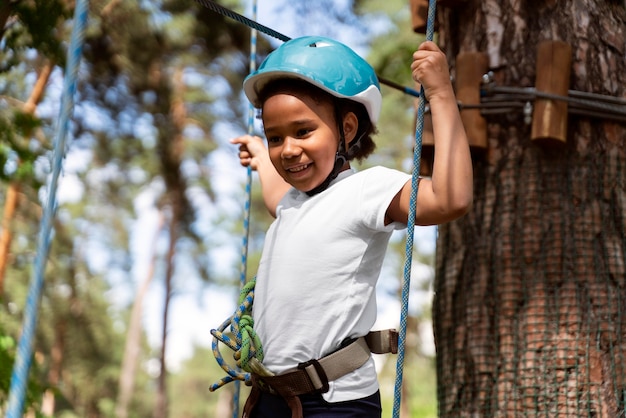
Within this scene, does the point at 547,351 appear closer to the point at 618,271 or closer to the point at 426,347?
the point at 618,271

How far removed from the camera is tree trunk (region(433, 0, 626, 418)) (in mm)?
2969

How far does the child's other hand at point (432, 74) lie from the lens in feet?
6.97

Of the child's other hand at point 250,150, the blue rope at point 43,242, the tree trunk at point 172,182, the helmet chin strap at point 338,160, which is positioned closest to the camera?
the blue rope at point 43,242

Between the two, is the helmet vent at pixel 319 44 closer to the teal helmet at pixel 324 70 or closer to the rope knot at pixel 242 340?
the teal helmet at pixel 324 70

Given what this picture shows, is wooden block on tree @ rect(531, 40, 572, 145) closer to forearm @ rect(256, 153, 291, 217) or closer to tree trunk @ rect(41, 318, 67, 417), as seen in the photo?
forearm @ rect(256, 153, 291, 217)

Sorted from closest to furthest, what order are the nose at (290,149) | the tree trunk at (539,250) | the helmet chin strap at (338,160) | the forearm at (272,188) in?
the nose at (290,149)
the helmet chin strap at (338,160)
the forearm at (272,188)
the tree trunk at (539,250)

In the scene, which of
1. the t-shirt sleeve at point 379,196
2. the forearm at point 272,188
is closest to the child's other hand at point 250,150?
the forearm at point 272,188

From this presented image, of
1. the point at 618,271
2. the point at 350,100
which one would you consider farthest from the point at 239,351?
the point at 618,271

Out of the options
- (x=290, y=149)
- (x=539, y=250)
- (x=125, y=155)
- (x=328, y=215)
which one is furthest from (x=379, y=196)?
(x=125, y=155)

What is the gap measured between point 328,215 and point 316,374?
418 millimetres

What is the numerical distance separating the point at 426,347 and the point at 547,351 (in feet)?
61.1

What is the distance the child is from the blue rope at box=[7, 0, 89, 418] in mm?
910

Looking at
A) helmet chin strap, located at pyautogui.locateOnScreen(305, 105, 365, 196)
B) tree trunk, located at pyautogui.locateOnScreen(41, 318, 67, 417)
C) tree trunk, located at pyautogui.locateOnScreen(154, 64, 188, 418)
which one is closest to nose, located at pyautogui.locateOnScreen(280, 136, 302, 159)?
helmet chin strap, located at pyautogui.locateOnScreen(305, 105, 365, 196)

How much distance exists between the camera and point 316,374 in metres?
2.04
